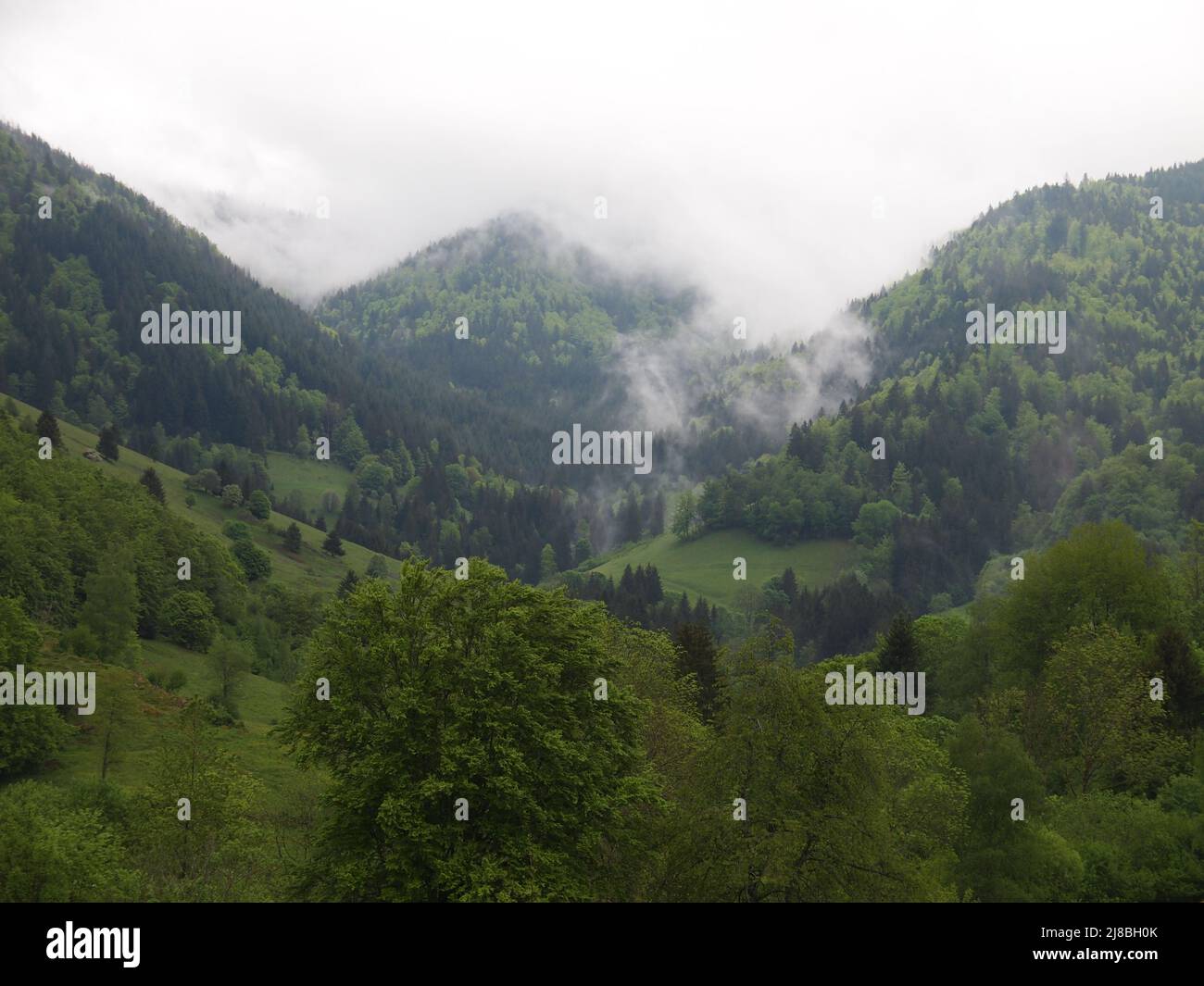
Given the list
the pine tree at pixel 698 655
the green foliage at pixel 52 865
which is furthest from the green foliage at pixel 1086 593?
the green foliage at pixel 52 865

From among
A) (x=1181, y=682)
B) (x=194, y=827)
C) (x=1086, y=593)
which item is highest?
(x=1086, y=593)

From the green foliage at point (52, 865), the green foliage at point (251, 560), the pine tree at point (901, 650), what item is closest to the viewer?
the green foliage at point (52, 865)

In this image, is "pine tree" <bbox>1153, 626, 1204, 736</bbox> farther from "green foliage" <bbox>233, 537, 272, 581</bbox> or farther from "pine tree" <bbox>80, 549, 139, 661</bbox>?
"green foliage" <bbox>233, 537, 272, 581</bbox>

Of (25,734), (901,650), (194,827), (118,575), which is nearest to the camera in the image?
(194,827)

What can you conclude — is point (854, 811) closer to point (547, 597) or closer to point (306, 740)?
point (547, 597)

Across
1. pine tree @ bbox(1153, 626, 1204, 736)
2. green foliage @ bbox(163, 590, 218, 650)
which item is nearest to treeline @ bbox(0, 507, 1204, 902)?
pine tree @ bbox(1153, 626, 1204, 736)

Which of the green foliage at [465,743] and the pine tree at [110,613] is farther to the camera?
the pine tree at [110,613]

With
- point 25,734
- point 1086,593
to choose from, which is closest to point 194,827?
point 25,734

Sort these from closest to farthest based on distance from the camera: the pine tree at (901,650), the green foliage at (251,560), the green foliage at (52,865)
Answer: the green foliage at (52,865) → the pine tree at (901,650) → the green foliage at (251,560)

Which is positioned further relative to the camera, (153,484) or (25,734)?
(153,484)

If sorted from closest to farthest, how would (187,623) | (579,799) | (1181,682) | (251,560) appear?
1. (579,799)
2. (1181,682)
3. (187,623)
4. (251,560)

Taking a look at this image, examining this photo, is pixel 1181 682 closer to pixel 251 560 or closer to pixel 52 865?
pixel 52 865

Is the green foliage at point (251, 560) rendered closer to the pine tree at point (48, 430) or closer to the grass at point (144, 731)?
the pine tree at point (48, 430)
